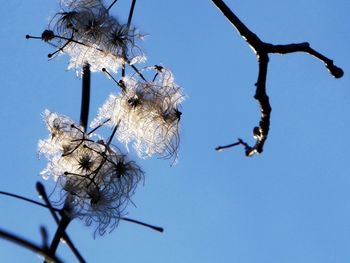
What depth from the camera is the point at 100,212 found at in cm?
296

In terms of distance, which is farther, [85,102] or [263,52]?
[85,102]

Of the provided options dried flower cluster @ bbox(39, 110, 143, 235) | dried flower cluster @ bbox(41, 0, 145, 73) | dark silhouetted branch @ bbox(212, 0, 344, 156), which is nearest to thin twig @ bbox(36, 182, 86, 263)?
dark silhouetted branch @ bbox(212, 0, 344, 156)

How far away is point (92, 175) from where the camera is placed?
3025 millimetres

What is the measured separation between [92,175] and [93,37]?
0.97 m

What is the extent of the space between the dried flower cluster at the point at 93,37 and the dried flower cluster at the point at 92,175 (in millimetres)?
483

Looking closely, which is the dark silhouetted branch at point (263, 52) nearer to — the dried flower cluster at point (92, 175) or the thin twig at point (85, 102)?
the thin twig at point (85, 102)

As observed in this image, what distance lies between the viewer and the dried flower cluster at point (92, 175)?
2.95 meters

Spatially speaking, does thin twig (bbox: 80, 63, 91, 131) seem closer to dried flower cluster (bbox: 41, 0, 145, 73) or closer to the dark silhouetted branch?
dried flower cluster (bbox: 41, 0, 145, 73)

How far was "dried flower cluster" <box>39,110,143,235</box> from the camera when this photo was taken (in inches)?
116

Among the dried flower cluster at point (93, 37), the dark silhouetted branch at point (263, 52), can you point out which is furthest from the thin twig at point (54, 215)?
the dried flower cluster at point (93, 37)

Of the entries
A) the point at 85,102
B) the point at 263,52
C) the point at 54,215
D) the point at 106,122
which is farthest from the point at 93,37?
the point at 54,215

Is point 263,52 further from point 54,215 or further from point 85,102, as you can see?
point 54,215

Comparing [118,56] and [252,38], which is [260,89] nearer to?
[252,38]

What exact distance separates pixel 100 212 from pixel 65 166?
386mm
